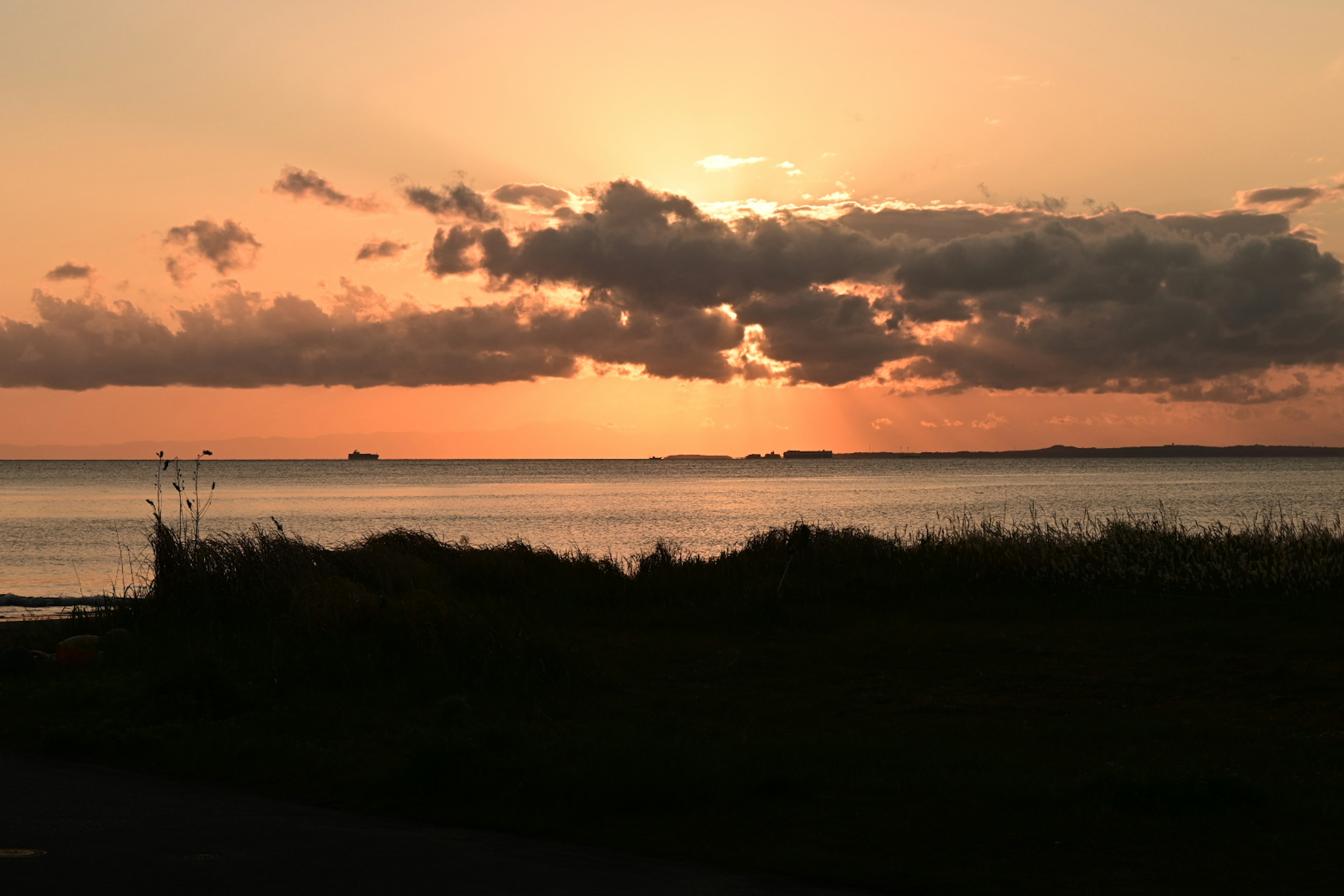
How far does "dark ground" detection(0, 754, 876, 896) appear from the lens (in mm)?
7344

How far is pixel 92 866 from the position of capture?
7578 millimetres

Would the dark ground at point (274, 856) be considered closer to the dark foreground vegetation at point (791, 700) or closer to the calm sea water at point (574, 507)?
the dark foreground vegetation at point (791, 700)

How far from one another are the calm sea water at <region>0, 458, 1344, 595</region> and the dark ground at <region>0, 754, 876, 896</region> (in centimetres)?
2717

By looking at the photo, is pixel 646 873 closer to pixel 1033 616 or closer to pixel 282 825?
pixel 282 825

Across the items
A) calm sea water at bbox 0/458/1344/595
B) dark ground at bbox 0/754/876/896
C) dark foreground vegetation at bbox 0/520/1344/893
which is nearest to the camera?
dark ground at bbox 0/754/876/896

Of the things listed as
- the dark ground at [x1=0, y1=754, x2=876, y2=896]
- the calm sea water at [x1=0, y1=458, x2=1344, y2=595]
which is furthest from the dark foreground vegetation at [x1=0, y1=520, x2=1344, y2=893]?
the calm sea water at [x1=0, y1=458, x2=1344, y2=595]

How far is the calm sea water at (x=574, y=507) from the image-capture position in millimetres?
51438

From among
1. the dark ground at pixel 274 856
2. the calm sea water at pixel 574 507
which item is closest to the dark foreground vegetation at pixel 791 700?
the dark ground at pixel 274 856

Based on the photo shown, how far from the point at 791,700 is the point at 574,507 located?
7085cm

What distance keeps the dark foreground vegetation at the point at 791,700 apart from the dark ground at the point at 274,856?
54cm

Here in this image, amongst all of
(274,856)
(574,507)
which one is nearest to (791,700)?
(274,856)

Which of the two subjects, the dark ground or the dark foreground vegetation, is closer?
the dark ground

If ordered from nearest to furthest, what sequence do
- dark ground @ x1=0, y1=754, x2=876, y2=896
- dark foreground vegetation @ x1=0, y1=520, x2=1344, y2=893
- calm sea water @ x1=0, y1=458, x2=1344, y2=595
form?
dark ground @ x1=0, y1=754, x2=876, y2=896
dark foreground vegetation @ x1=0, y1=520, x2=1344, y2=893
calm sea water @ x1=0, y1=458, x2=1344, y2=595

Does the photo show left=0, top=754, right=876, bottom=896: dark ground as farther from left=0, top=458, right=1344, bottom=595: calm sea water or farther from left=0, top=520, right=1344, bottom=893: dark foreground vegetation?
left=0, top=458, right=1344, bottom=595: calm sea water
